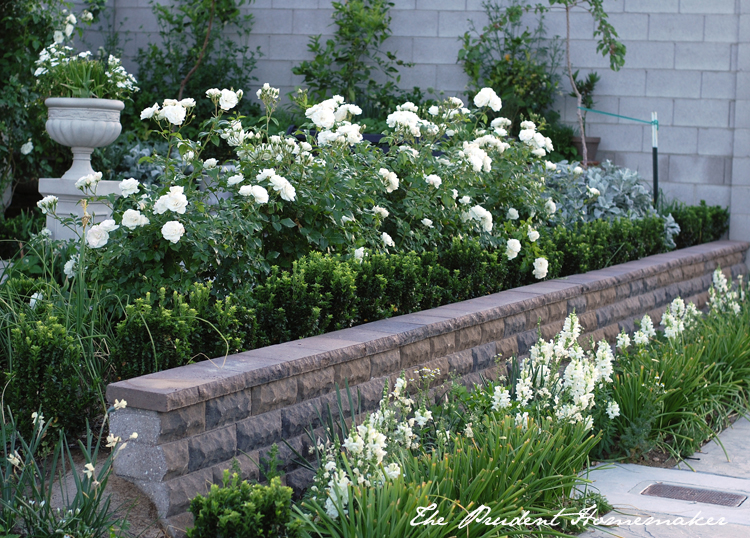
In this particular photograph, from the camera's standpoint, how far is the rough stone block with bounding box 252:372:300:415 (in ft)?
9.13

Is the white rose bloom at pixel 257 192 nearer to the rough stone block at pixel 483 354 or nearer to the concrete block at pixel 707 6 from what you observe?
the rough stone block at pixel 483 354

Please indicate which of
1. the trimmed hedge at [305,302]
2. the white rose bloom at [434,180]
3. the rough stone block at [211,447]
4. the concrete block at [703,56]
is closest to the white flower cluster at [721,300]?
the trimmed hedge at [305,302]

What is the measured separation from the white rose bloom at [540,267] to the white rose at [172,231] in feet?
7.54

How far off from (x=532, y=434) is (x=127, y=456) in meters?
1.37

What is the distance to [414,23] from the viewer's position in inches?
356

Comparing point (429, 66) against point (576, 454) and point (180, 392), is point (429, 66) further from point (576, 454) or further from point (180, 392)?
point (180, 392)

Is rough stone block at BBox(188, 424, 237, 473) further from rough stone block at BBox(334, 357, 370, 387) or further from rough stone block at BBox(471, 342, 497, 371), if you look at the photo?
rough stone block at BBox(471, 342, 497, 371)

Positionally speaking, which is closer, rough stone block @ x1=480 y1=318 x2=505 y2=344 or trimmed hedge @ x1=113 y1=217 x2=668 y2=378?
trimmed hedge @ x1=113 y1=217 x2=668 y2=378

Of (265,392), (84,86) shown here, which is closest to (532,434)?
(265,392)

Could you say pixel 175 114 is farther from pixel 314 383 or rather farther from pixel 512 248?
pixel 512 248

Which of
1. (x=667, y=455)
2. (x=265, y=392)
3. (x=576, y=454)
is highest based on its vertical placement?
(x=265, y=392)

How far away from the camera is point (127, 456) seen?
98.1 inches

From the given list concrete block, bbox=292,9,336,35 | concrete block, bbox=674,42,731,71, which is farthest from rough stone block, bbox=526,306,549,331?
concrete block, bbox=292,9,336,35

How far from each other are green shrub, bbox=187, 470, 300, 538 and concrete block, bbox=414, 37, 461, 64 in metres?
7.34
